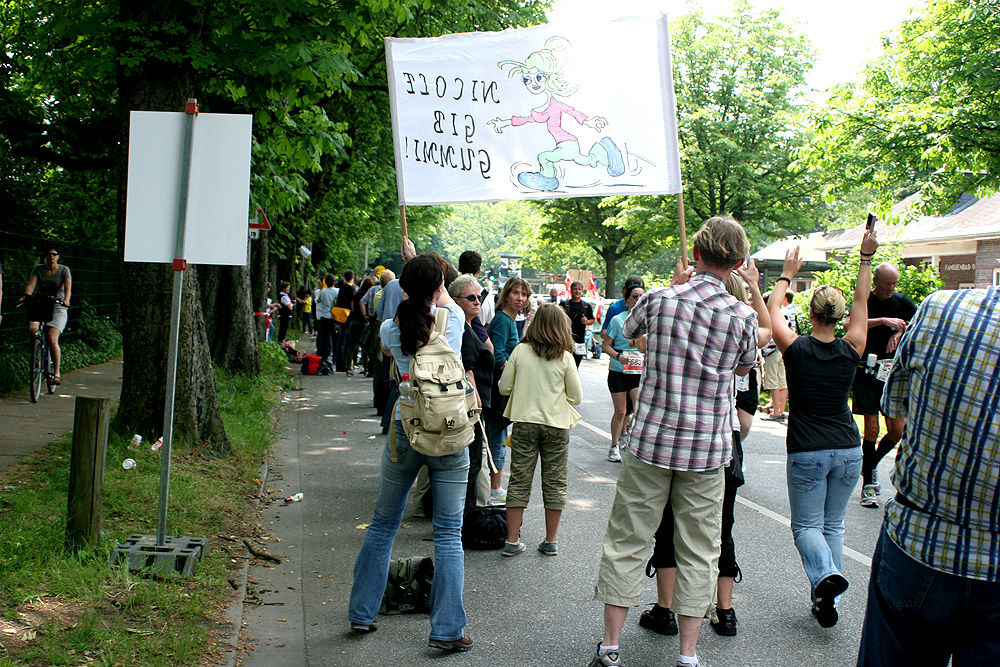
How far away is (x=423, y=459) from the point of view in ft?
14.7

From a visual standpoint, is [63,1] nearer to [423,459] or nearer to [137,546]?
[137,546]

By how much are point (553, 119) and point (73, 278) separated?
47.1 feet

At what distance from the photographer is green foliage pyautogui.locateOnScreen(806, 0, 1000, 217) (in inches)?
618

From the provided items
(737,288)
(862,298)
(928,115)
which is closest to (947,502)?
(737,288)

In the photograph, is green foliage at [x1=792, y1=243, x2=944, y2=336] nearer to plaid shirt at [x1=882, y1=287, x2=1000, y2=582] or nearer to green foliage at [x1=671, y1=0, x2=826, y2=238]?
plaid shirt at [x1=882, y1=287, x2=1000, y2=582]

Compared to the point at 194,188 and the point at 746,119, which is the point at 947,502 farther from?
the point at 746,119

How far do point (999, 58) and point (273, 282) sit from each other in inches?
861

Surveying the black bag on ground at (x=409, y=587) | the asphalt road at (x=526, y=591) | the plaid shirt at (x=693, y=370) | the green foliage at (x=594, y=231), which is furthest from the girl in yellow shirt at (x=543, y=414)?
the green foliage at (x=594, y=231)

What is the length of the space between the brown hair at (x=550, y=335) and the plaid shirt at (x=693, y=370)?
226cm

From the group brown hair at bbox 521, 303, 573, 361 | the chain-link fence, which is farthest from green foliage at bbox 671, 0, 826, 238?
brown hair at bbox 521, 303, 573, 361

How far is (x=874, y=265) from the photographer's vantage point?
15070 mm

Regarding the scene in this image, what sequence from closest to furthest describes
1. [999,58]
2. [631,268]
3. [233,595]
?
[233,595] → [999,58] → [631,268]

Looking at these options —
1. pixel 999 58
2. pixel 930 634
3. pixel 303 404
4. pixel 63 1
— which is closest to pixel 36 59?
pixel 63 1

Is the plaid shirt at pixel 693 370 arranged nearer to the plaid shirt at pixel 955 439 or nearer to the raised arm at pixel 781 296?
the raised arm at pixel 781 296
